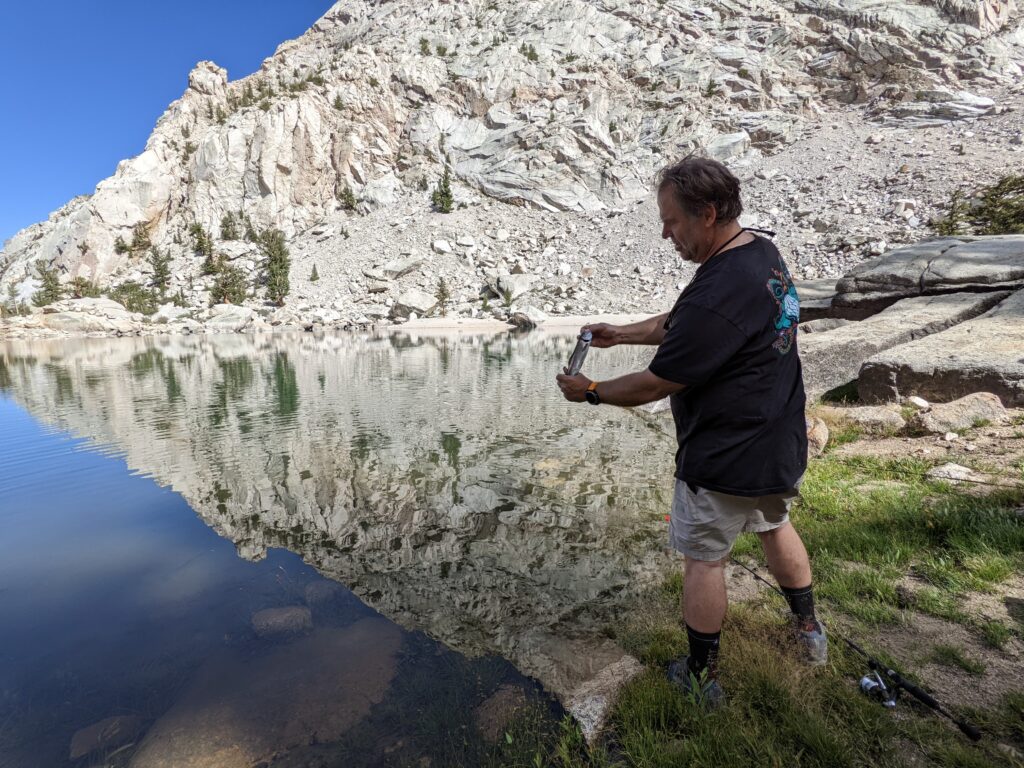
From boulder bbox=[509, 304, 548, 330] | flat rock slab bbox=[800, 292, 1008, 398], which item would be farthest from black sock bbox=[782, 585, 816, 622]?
boulder bbox=[509, 304, 548, 330]

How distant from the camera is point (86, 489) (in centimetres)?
752

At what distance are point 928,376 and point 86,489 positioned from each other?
39.9 feet

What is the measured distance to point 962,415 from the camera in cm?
605

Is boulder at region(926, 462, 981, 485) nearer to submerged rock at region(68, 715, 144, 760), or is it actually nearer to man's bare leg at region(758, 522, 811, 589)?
man's bare leg at region(758, 522, 811, 589)

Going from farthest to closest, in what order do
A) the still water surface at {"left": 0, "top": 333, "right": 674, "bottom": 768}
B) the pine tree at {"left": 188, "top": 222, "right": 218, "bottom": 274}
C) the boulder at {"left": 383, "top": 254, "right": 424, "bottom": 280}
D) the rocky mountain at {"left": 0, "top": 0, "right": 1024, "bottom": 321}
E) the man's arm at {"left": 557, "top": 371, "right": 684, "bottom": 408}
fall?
1. the pine tree at {"left": 188, "top": 222, "right": 218, "bottom": 274}
2. the rocky mountain at {"left": 0, "top": 0, "right": 1024, "bottom": 321}
3. the boulder at {"left": 383, "top": 254, "right": 424, "bottom": 280}
4. the still water surface at {"left": 0, "top": 333, "right": 674, "bottom": 768}
5. the man's arm at {"left": 557, "top": 371, "right": 684, "bottom": 408}

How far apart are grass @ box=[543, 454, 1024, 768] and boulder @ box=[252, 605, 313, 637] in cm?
237

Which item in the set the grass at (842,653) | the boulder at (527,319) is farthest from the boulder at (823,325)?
the boulder at (527,319)

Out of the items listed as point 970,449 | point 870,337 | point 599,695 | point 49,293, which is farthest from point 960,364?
point 49,293

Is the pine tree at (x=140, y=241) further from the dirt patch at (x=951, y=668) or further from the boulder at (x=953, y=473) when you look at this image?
the dirt patch at (x=951, y=668)

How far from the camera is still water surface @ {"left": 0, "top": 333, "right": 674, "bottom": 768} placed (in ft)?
9.86

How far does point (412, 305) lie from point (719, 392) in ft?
169

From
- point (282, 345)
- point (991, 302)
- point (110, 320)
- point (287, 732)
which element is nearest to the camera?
point (287, 732)

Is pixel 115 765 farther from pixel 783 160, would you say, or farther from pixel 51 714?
pixel 783 160

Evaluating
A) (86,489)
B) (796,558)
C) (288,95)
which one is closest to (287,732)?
(796,558)
